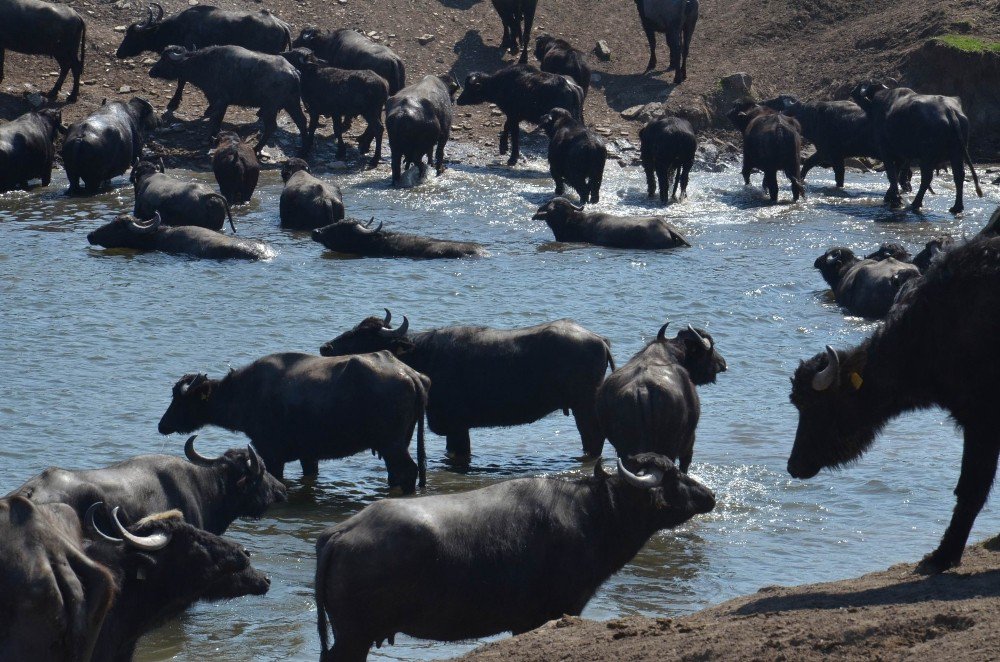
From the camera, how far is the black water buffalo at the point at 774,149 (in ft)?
71.2

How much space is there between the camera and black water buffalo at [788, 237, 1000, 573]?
6652mm

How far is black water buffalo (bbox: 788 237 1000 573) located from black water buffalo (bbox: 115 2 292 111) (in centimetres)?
2011

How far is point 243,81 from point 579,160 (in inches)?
239

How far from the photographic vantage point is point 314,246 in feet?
59.8

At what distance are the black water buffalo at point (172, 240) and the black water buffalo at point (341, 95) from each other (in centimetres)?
629

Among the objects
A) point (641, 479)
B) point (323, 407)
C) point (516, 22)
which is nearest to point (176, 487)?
point (323, 407)

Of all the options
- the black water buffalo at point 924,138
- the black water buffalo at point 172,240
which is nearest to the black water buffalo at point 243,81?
the black water buffalo at point 172,240

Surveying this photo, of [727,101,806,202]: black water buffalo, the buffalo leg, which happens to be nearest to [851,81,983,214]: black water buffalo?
[727,101,806,202]: black water buffalo

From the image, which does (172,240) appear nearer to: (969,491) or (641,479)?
(641,479)

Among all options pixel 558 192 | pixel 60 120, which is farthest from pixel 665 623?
pixel 60 120

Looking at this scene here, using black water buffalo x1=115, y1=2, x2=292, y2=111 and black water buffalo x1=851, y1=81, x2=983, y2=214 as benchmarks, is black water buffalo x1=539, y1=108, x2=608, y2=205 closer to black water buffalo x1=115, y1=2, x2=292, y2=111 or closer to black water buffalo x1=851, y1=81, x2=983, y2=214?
black water buffalo x1=851, y1=81, x2=983, y2=214

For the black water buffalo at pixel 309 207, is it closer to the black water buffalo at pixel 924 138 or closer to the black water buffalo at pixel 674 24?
the black water buffalo at pixel 924 138

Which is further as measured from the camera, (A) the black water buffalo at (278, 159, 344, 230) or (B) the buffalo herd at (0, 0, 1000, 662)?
(A) the black water buffalo at (278, 159, 344, 230)

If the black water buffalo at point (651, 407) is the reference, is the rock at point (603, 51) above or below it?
above
